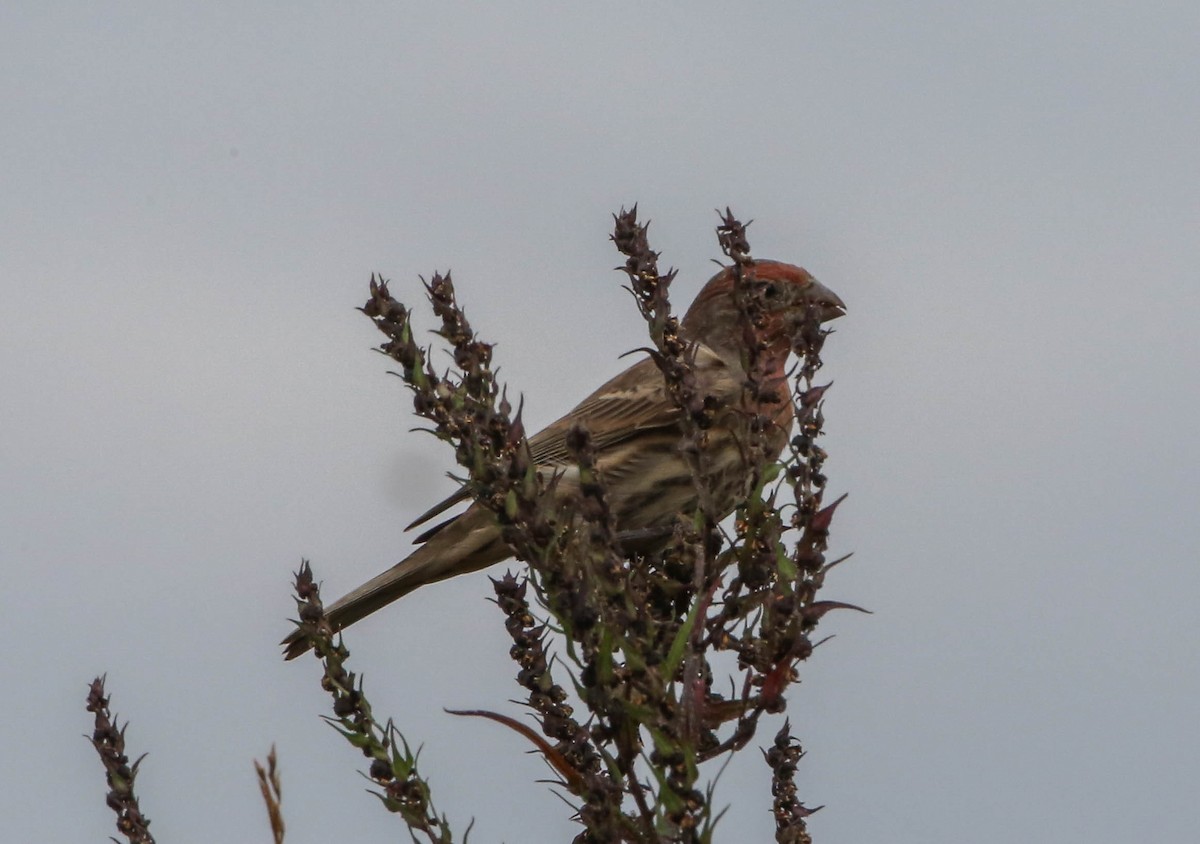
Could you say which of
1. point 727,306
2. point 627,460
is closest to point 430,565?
point 627,460

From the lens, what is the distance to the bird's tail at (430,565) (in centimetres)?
766

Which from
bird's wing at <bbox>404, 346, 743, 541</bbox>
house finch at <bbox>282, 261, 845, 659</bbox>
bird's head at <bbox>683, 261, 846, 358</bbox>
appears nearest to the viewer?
house finch at <bbox>282, 261, 845, 659</bbox>

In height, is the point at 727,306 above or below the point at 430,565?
above

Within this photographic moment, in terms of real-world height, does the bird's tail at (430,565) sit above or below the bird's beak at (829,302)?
below

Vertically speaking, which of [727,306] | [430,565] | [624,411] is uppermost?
[727,306]

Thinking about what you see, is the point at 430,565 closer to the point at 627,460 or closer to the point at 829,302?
the point at 627,460

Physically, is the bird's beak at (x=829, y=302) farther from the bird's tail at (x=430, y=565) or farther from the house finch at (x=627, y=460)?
the bird's tail at (x=430, y=565)

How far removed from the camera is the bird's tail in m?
7.66

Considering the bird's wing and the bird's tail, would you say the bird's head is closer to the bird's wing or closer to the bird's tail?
the bird's wing

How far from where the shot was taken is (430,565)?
771 cm

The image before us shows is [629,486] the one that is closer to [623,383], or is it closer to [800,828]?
[623,383]

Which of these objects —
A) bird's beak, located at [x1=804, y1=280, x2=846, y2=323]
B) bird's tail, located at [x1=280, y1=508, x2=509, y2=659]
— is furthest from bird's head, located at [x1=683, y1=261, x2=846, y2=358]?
bird's tail, located at [x1=280, y1=508, x2=509, y2=659]

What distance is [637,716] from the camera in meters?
3.18

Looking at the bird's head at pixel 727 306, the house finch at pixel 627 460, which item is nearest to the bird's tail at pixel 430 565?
the house finch at pixel 627 460
